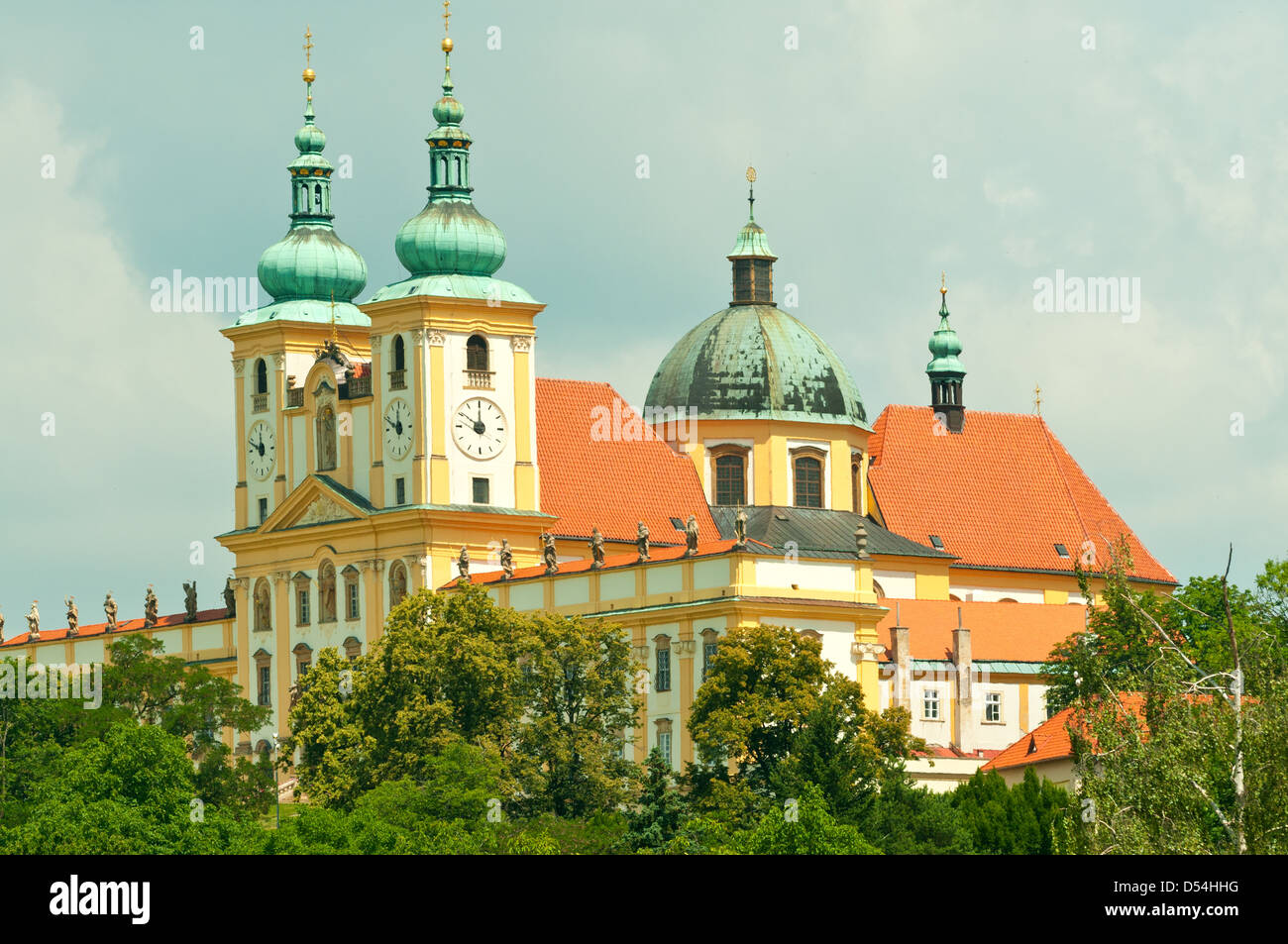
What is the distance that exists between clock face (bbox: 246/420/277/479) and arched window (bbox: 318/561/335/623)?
5586mm

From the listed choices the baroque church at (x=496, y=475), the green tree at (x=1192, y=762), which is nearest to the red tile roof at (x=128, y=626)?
the baroque church at (x=496, y=475)

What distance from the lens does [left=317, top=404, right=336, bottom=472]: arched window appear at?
90000 millimetres

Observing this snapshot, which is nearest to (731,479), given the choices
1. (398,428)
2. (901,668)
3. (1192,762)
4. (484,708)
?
(901,668)

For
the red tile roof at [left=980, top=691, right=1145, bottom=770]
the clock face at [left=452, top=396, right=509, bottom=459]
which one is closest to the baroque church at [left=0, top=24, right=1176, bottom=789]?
the clock face at [left=452, top=396, right=509, bottom=459]

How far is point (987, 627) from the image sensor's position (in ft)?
300

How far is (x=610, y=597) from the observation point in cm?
7756

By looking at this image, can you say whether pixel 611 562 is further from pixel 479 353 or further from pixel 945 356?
pixel 945 356

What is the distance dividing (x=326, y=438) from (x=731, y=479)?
13.5m

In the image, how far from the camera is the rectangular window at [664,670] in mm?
Answer: 75250

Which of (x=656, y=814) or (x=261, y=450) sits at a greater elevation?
(x=261, y=450)

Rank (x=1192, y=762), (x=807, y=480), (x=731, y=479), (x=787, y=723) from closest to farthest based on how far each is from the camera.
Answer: (x=1192, y=762)
(x=787, y=723)
(x=807, y=480)
(x=731, y=479)
